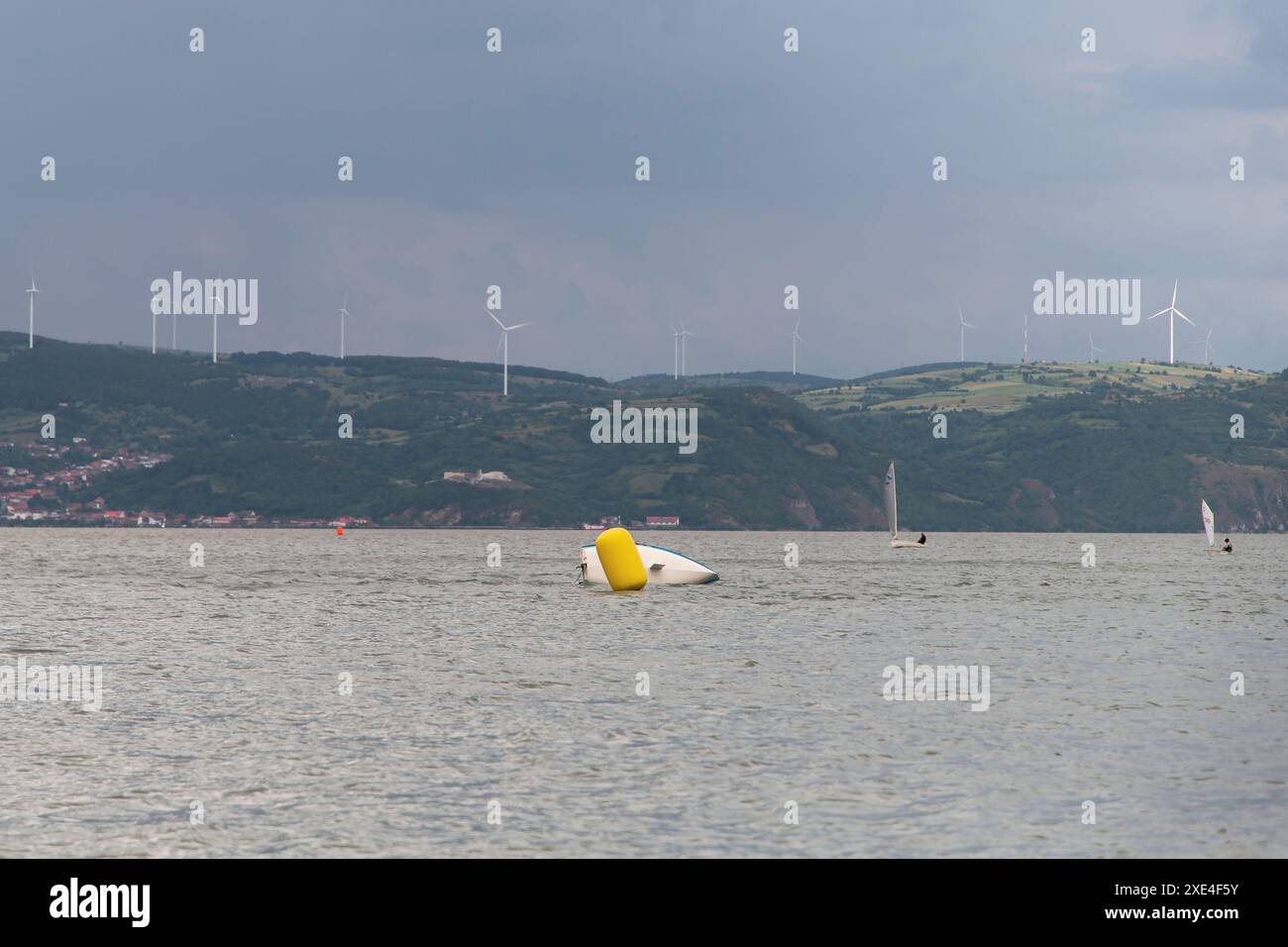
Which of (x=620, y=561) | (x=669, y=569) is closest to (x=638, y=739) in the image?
(x=620, y=561)

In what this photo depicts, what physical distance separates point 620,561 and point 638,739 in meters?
65.4

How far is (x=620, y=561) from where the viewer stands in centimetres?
10162

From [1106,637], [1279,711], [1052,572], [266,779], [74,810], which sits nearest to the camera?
[74,810]

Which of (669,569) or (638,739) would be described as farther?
(669,569)

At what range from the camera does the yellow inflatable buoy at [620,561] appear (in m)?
101

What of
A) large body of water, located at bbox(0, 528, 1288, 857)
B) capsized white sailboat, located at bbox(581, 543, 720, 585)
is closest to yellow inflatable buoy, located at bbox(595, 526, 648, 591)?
capsized white sailboat, located at bbox(581, 543, 720, 585)

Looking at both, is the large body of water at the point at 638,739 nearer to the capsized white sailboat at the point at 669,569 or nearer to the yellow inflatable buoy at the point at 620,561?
the yellow inflatable buoy at the point at 620,561

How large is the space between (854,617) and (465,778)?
189 feet

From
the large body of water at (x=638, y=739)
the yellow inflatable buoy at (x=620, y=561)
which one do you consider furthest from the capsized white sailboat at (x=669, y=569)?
the large body of water at (x=638, y=739)

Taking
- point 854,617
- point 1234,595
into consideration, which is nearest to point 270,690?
point 854,617

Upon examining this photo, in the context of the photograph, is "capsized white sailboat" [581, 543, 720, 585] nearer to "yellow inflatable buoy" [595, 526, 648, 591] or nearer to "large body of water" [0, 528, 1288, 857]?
"yellow inflatable buoy" [595, 526, 648, 591]

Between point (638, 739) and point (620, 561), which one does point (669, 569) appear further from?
point (638, 739)
